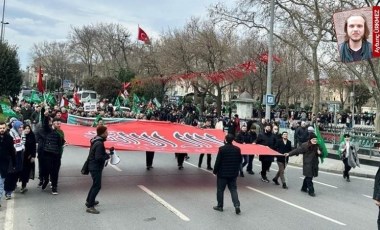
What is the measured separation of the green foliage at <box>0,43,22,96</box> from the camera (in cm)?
4581

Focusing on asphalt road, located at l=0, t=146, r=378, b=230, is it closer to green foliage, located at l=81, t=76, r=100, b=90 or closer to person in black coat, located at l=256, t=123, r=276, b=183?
person in black coat, located at l=256, t=123, r=276, b=183

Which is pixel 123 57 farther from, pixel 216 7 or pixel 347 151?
pixel 347 151

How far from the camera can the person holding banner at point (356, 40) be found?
18.9 metres

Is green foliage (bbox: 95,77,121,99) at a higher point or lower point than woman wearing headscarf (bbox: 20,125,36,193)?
higher

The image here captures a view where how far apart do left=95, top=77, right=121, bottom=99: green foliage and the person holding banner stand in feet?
132

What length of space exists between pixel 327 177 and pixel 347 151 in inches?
56.8

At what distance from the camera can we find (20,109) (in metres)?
23.0

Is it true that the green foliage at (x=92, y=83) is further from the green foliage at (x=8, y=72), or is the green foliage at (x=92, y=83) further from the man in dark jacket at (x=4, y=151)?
the man in dark jacket at (x=4, y=151)

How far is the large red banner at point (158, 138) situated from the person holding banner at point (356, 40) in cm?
873

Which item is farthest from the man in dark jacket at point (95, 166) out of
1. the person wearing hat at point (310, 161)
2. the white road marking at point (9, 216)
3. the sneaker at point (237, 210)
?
the person wearing hat at point (310, 161)

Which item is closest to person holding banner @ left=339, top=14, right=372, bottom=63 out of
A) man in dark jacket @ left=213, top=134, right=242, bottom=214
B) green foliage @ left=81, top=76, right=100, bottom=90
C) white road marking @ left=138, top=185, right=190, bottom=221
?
man in dark jacket @ left=213, top=134, right=242, bottom=214

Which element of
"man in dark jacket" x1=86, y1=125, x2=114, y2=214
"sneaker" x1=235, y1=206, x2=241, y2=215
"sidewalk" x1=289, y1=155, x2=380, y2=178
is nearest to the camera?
"man in dark jacket" x1=86, y1=125, x2=114, y2=214

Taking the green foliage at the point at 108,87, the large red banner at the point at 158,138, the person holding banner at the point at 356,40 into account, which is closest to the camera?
the large red banner at the point at 158,138

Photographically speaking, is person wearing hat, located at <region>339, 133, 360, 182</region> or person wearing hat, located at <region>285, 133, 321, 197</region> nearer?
person wearing hat, located at <region>285, 133, 321, 197</region>
